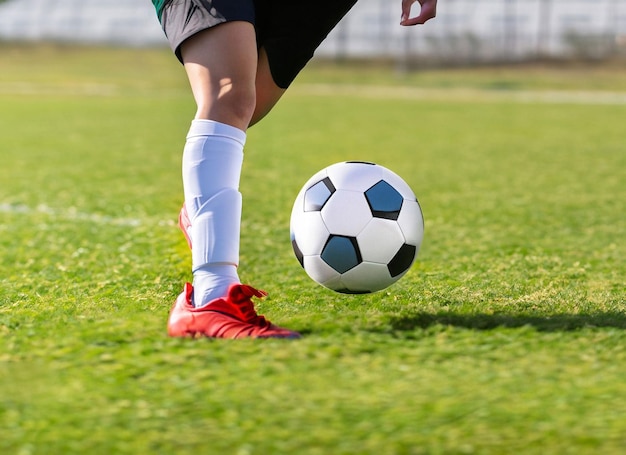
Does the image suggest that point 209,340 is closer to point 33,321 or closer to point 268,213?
point 33,321

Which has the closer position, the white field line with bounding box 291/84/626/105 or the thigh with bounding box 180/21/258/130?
the thigh with bounding box 180/21/258/130

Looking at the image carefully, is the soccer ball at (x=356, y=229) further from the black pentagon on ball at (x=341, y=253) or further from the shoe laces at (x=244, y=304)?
the shoe laces at (x=244, y=304)

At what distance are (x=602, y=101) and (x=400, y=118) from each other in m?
6.64

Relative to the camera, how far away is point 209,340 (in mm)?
2314

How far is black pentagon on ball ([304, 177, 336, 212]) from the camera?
2.97 m

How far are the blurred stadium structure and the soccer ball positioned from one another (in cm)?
2942

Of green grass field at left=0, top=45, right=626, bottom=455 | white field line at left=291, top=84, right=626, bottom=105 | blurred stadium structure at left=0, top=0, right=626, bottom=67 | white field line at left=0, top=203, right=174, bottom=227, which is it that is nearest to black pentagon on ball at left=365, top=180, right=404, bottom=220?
green grass field at left=0, top=45, right=626, bottom=455

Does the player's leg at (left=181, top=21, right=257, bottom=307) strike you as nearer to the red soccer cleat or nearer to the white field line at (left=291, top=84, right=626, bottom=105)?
the red soccer cleat

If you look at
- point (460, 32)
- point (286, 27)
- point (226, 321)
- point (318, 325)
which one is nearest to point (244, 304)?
point (226, 321)

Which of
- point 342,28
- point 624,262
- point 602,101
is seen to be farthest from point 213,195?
point 342,28

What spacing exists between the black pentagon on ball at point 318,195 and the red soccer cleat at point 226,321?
60cm

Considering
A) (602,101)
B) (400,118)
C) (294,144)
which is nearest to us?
(294,144)

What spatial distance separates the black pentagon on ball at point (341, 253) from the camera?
9.32 ft

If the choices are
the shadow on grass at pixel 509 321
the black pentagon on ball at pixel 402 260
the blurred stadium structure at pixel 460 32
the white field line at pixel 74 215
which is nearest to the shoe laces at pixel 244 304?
the shadow on grass at pixel 509 321
